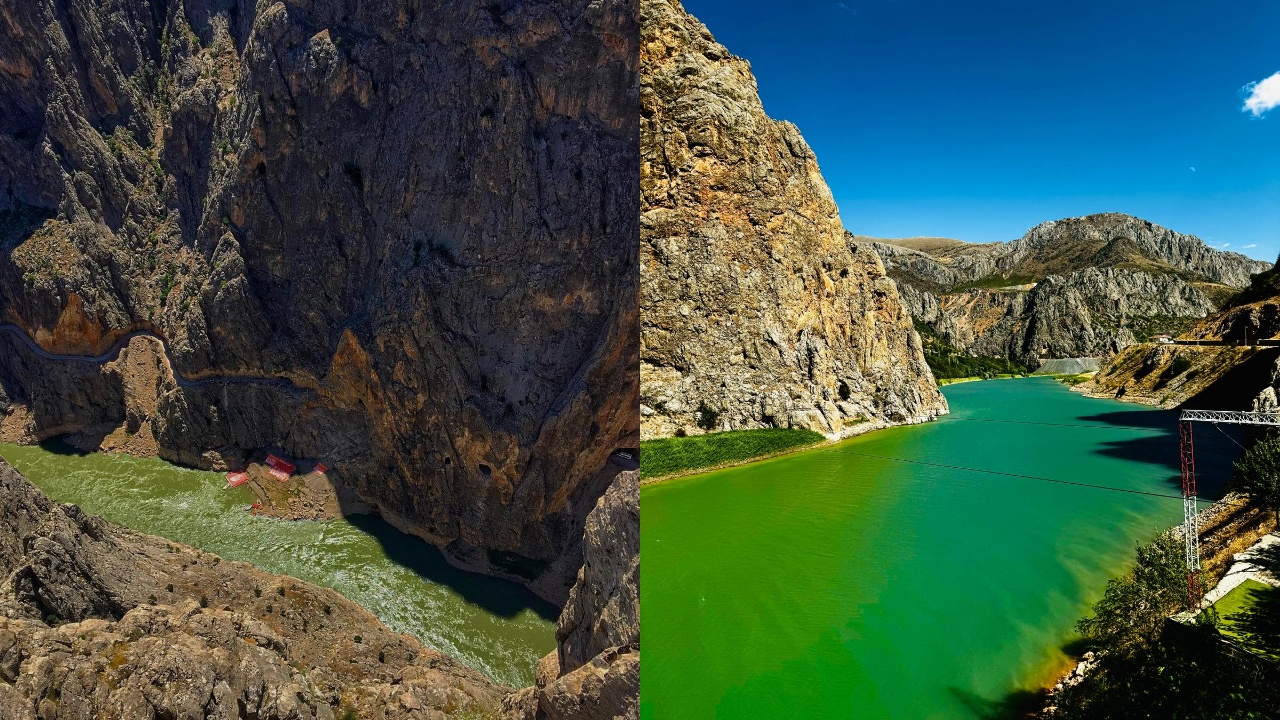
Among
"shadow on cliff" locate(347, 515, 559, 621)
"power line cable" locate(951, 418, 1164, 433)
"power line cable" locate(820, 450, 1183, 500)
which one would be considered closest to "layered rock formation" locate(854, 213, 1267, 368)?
"power line cable" locate(951, 418, 1164, 433)

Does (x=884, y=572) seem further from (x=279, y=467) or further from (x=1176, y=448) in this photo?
(x=279, y=467)

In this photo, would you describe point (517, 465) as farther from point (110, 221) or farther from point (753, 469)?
point (110, 221)

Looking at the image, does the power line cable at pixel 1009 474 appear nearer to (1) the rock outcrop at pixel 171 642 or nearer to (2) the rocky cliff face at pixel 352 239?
(2) the rocky cliff face at pixel 352 239

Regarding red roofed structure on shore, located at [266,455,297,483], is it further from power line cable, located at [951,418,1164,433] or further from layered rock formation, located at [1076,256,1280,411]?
power line cable, located at [951,418,1164,433]

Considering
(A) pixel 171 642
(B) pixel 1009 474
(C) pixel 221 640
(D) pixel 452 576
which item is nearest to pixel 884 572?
(B) pixel 1009 474

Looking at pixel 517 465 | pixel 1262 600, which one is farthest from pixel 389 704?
pixel 1262 600

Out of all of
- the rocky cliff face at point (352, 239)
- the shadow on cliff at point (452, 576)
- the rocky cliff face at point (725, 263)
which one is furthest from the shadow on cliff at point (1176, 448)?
the shadow on cliff at point (452, 576)

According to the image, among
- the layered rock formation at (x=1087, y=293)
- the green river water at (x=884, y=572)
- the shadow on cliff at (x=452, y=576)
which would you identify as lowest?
the shadow on cliff at (x=452, y=576)

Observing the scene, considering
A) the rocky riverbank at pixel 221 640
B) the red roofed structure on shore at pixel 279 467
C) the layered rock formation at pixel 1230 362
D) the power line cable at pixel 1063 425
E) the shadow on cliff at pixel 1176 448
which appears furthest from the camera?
the power line cable at pixel 1063 425
